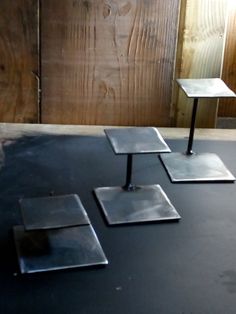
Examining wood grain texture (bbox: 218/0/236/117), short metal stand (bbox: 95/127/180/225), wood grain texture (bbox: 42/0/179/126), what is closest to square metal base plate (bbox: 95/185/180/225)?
short metal stand (bbox: 95/127/180/225)

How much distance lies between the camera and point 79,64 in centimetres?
154

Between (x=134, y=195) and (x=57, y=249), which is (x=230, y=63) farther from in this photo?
(x=57, y=249)

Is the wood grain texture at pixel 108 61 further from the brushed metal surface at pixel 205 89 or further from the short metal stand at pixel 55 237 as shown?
the short metal stand at pixel 55 237

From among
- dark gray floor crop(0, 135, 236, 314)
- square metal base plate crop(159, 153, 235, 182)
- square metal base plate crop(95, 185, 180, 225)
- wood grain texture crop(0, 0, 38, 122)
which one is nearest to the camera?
dark gray floor crop(0, 135, 236, 314)

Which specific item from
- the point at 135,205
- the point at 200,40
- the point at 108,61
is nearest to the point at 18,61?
the point at 108,61

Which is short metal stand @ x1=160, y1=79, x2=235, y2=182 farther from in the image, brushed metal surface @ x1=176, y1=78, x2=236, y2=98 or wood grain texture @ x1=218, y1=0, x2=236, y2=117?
wood grain texture @ x1=218, y1=0, x2=236, y2=117

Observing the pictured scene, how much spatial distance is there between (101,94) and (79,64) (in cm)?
10

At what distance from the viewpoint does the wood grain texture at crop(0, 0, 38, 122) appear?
1.47 metres

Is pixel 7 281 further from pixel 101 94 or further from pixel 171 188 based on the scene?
pixel 101 94

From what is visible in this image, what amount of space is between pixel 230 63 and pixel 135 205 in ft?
2.68

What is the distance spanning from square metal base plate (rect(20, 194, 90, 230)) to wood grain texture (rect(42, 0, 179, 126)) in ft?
1.91

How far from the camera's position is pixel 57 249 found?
97 cm

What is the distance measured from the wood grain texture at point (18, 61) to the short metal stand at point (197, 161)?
414 mm

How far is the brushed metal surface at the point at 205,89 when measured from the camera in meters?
1.25
